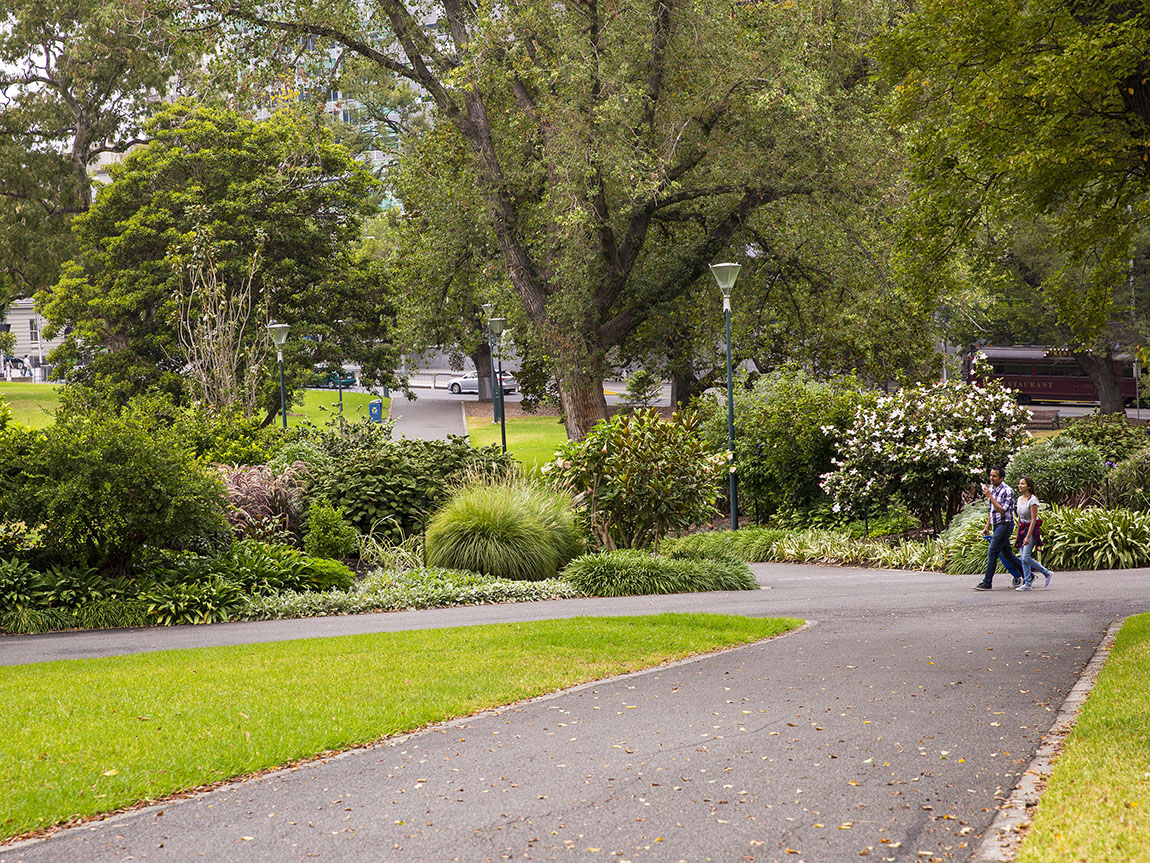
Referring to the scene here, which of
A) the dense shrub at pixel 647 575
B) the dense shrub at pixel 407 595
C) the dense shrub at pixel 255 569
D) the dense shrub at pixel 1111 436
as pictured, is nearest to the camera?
the dense shrub at pixel 407 595

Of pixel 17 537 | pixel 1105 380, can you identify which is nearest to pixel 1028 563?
pixel 17 537

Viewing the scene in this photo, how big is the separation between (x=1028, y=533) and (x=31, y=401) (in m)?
47.9

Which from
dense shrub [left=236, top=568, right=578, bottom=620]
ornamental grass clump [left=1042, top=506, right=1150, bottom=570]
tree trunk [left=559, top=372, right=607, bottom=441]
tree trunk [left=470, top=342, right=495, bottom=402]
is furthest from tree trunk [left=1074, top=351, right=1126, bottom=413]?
dense shrub [left=236, top=568, right=578, bottom=620]

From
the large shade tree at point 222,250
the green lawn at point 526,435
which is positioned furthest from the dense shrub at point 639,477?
the green lawn at point 526,435

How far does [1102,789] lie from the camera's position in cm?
514

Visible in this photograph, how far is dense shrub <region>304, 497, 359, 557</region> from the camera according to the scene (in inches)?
577

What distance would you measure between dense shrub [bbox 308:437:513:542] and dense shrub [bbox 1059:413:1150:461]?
12.4 metres

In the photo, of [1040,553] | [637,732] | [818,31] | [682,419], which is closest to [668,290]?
[818,31]

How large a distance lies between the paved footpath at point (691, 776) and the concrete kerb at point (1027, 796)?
2.9 inches

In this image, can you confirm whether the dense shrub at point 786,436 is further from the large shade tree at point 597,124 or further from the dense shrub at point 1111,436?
the dense shrub at point 1111,436

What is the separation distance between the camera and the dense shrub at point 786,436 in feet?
68.9

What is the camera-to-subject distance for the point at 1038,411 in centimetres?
4641

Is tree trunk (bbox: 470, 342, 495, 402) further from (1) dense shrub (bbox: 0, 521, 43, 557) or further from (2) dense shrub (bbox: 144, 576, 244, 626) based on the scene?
(1) dense shrub (bbox: 0, 521, 43, 557)

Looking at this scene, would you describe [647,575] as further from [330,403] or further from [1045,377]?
[330,403]
